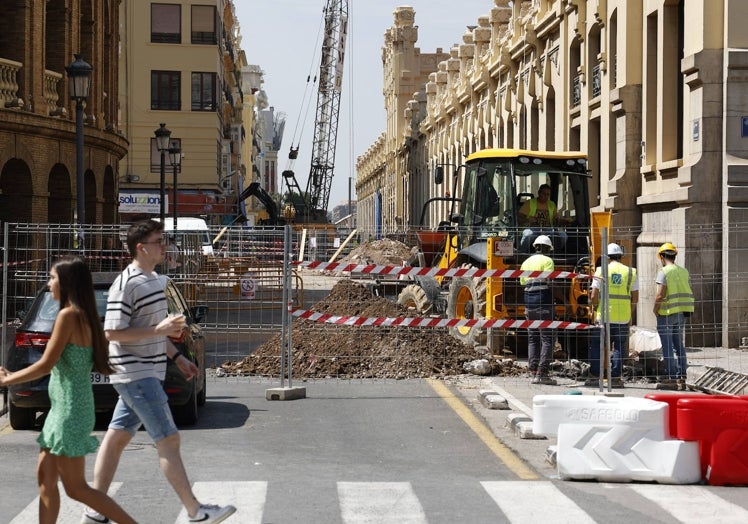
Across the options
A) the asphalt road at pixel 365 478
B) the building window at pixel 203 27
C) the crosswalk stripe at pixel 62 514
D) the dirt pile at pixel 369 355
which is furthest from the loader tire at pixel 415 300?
the building window at pixel 203 27

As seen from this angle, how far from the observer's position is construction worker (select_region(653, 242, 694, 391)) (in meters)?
15.5

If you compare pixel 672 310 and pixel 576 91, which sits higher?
pixel 576 91

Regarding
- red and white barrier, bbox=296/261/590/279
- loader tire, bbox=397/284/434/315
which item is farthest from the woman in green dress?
loader tire, bbox=397/284/434/315

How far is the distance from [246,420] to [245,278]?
239 inches

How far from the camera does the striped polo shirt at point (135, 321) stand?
7367mm

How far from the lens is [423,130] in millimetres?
71000

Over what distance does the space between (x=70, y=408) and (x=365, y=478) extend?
3.28 meters

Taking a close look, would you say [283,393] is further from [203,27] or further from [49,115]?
[203,27]

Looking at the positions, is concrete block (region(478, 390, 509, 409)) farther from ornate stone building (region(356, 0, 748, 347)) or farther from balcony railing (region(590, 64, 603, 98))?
balcony railing (region(590, 64, 603, 98))

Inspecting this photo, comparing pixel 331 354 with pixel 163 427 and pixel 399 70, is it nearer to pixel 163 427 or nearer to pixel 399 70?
pixel 163 427

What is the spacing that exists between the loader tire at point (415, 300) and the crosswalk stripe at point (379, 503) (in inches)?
498

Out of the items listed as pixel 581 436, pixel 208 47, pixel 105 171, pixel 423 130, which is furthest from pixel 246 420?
pixel 423 130

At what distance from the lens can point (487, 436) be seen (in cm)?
1161

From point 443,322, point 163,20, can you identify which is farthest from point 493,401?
point 163,20
